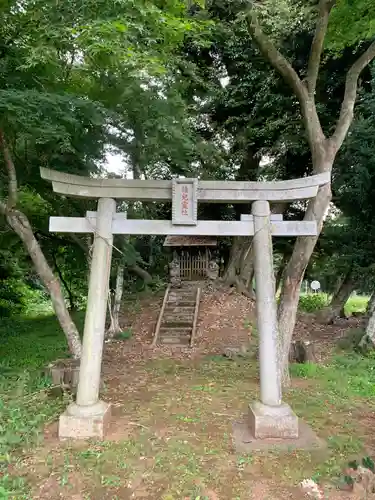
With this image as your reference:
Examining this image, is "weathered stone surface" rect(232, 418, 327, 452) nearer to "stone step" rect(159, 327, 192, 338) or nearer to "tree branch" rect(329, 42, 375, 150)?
"tree branch" rect(329, 42, 375, 150)

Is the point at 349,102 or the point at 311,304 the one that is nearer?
the point at 349,102

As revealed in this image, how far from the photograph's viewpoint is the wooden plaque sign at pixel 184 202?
5.63 meters

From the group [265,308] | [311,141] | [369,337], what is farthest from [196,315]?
[265,308]

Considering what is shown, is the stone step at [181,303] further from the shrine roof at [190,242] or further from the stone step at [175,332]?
the shrine roof at [190,242]

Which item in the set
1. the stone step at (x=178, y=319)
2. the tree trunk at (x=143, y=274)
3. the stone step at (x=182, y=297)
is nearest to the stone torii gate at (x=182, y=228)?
the stone step at (x=178, y=319)

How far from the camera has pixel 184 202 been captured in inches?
223

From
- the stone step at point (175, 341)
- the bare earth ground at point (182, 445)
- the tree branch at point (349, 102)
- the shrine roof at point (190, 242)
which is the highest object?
the tree branch at point (349, 102)

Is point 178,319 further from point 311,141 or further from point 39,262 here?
point 311,141

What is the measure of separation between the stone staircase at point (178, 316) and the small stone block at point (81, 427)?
6425 mm

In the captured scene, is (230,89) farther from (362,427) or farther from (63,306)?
(362,427)

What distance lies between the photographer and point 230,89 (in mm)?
13578

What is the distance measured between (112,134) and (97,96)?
134 cm

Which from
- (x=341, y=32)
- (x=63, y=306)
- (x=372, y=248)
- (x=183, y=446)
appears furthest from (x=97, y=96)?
(x=372, y=248)

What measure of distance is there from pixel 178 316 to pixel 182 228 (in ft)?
25.4
